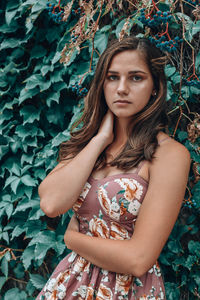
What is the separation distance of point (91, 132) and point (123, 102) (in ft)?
1.00

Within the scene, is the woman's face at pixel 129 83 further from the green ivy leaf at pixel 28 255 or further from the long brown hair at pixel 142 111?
the green ivy leaf at pixel 28 255

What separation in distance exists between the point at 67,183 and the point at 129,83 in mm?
524

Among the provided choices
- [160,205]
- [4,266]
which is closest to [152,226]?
[160,205]

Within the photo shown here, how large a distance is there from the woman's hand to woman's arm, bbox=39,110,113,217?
7cm

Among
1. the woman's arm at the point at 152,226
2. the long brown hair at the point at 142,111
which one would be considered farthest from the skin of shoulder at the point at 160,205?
the long brown hair at the point at 142,111

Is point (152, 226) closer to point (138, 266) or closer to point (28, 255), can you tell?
point (138, 266)

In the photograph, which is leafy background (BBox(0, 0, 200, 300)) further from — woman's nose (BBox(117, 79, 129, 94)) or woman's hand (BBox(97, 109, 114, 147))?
woman's nose (BBox(117, 79, 129, 94))

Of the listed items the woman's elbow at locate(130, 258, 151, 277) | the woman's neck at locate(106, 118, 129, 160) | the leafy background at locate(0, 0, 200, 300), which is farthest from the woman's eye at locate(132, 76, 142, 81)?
the woman's elbow at locate(130, 258, 151, 277)

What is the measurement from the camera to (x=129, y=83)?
1.38 m

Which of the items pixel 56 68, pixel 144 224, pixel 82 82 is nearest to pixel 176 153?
pixel 144 224

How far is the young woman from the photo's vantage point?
1.20 metres

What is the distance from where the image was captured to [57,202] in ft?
4.44

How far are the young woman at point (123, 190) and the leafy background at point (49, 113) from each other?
0.32 m

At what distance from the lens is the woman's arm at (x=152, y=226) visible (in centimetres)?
117
